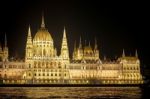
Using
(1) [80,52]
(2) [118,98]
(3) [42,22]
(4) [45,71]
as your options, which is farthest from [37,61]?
(2) [118,98]

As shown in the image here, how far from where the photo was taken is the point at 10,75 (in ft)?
457

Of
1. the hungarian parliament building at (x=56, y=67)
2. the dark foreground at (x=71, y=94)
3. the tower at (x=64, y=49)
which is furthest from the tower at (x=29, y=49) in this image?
the dark foreground at (x=71, y=94)

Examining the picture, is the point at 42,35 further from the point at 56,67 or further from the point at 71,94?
the point at 71,94

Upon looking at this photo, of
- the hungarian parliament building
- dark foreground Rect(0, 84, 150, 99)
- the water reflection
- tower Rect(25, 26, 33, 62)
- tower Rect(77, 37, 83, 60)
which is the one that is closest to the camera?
dark foreground Rect(0, 84, 150, 99)

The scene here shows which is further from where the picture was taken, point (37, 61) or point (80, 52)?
point (80, 52)

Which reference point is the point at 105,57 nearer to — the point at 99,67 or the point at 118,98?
the point at 99,67

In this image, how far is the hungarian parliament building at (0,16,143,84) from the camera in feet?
455

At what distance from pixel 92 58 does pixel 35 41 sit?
75.2 feet

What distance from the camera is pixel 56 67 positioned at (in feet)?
463

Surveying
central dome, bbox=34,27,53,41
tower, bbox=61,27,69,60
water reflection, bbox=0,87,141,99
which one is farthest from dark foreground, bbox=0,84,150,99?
central dome, bbox=34,27,53,41

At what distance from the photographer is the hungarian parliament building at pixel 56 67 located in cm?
13862

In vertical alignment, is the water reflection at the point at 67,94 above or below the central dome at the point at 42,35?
below

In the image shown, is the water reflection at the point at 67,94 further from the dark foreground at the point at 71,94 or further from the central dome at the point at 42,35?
the central dome at the point at 42,35

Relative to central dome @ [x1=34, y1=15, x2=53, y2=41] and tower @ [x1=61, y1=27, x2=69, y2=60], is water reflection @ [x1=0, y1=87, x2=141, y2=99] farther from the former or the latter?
central dome @ [x1=34, y1=15, x2=53, y2=41]
